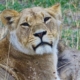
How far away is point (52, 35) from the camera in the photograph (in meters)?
4.54

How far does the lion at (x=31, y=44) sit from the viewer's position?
4488mm

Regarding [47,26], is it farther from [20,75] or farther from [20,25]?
[20,75]

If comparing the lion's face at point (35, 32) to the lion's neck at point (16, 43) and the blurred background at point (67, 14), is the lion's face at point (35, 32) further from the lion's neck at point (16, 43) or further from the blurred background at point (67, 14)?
the blurred background at point (67, 14)

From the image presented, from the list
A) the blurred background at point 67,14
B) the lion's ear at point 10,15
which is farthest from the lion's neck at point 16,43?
the blurred background at point 67,14

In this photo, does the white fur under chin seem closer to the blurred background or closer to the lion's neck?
the lion's neck

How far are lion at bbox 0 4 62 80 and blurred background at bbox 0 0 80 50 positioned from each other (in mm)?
1474

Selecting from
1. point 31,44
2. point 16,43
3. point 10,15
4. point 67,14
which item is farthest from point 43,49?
point 67,14

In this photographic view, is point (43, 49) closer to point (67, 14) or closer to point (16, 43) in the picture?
point (16, 43)

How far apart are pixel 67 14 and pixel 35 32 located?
10.6ft

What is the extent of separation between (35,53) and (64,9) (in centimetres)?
327

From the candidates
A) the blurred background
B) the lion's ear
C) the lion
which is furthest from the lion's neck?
the blurred background

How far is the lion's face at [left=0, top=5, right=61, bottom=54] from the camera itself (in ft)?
14.6

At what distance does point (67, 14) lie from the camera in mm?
7617

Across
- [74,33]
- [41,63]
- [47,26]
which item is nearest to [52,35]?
[47,26]
